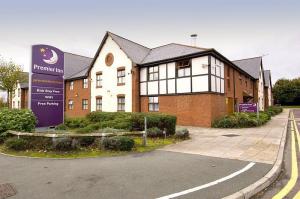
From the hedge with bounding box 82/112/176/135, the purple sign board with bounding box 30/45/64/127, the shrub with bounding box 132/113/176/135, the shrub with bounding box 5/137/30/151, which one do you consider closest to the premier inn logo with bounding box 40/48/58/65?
the purple sign board with bounding box 30/45/64/127

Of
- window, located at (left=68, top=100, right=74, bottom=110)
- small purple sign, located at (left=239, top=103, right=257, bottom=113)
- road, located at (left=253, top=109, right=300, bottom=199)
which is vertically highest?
window, located at (left=68, top=100, right=74, bottom=110)

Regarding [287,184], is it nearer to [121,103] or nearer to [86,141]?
[86,141]

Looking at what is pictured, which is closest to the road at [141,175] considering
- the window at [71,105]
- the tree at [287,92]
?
the window at [71,105]

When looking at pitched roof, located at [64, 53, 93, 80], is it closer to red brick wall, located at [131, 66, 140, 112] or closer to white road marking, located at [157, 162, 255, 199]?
red brick wall, located at [131, 66, 140, 112]

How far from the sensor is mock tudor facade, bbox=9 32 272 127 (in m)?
19.9

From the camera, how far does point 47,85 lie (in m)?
13.2

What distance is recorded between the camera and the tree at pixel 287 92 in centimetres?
7106

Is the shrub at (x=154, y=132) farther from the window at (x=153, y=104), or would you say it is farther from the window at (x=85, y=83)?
the window at (x=85, y=83)

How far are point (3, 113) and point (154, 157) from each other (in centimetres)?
807

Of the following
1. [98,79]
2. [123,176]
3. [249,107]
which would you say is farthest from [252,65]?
[123,176]

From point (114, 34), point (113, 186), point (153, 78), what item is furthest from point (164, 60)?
point (113, 186)

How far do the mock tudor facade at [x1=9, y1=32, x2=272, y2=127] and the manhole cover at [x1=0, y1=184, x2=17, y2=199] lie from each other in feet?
53.1

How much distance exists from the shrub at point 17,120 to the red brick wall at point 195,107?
41.2ft

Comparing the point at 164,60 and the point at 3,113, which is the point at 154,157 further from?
the point at 164,60
